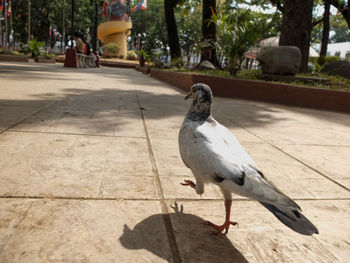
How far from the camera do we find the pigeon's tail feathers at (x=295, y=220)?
1319mm

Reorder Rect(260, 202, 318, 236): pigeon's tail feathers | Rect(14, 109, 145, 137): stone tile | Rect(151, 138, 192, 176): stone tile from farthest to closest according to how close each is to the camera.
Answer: Rect(14, 109, 145, 137): stone tile → Rect(151, 138, 192, 176): stone tile → Rect(260, 202, 318, 236): pigeon's tail feathers

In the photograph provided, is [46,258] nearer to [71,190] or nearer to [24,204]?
[24,204]

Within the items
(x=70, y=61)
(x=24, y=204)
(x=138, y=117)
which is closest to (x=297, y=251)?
(x=24, y=204)

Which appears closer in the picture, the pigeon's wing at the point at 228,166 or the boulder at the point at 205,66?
the pigeon's wing at the point at 228,166

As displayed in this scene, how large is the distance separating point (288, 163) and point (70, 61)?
17.6 metres

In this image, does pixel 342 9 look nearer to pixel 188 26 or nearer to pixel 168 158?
pixel 168 158

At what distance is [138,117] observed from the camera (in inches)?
190

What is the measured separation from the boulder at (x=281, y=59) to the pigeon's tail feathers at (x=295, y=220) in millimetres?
8389

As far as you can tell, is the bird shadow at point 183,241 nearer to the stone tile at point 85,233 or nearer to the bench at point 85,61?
the stone tile at point 85,233

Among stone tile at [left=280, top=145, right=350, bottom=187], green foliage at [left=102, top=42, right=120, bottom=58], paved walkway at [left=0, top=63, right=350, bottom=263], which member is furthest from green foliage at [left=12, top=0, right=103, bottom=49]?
stone tile at [left=280, top=145, right=350, bottom=187]

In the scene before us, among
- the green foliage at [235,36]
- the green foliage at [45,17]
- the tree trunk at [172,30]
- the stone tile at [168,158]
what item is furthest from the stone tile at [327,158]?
the green foliage at [45,17]

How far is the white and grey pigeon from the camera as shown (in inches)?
55.6

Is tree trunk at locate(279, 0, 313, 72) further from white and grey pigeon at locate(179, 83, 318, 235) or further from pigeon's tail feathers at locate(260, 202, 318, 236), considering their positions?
pigeon's tail feathers at locate(260, 202, 318, 236)

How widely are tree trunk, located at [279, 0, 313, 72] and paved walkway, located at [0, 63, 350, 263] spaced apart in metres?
7.15
